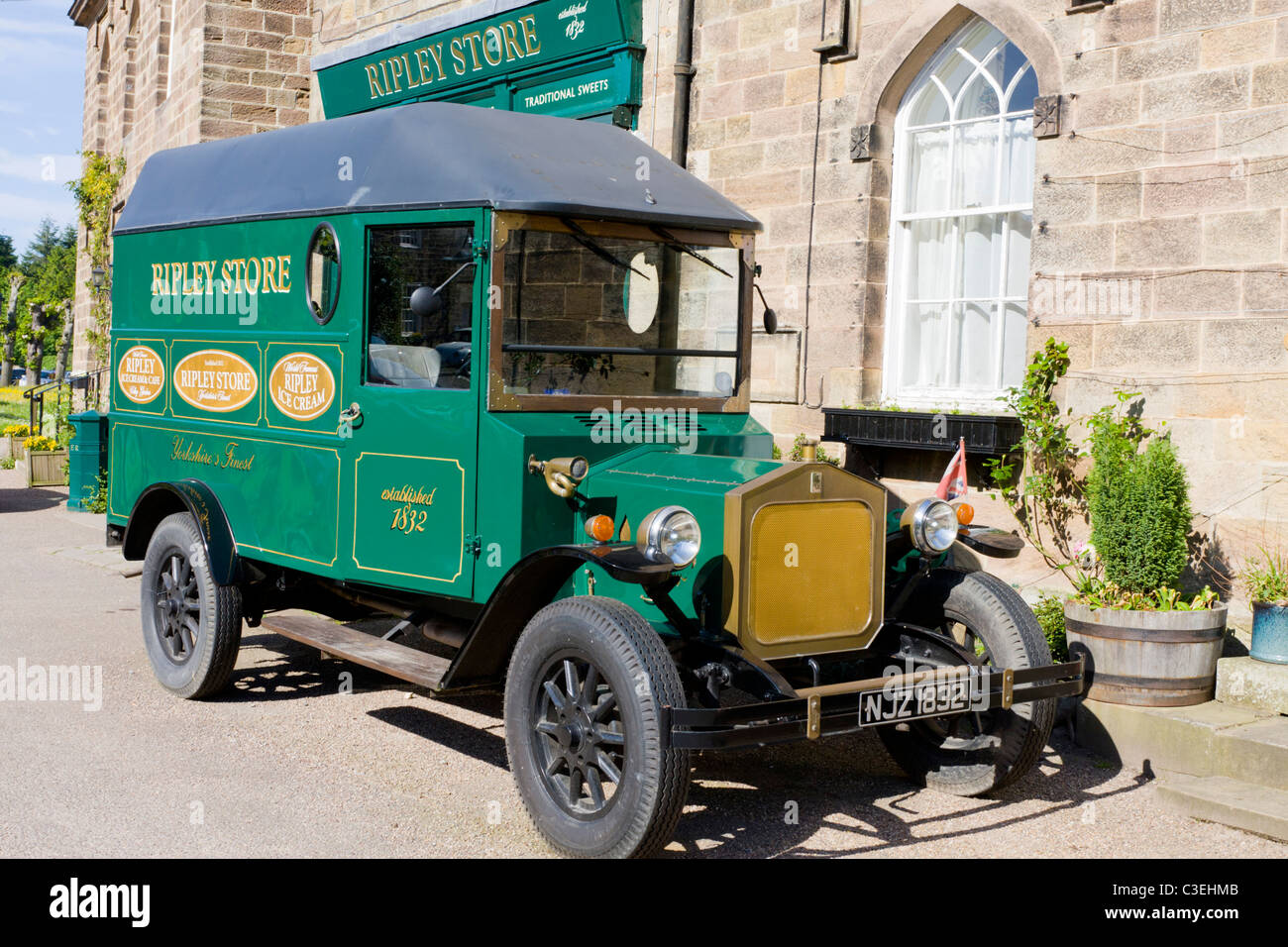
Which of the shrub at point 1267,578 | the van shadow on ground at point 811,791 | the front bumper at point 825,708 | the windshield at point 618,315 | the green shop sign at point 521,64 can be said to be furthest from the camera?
the green shop sign at point 521,64

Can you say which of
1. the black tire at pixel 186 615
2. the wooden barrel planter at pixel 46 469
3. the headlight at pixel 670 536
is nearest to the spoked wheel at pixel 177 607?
the black tire at pixel 186 615

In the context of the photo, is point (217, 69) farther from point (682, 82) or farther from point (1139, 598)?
point (1139, 598)

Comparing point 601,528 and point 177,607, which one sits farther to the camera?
point 177,607

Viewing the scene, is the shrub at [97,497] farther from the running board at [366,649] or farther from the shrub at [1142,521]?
the shrub at [1142,521]

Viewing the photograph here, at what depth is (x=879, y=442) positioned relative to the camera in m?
8.06

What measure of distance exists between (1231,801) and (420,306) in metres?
3.58

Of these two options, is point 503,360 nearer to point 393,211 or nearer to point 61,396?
point 393,211

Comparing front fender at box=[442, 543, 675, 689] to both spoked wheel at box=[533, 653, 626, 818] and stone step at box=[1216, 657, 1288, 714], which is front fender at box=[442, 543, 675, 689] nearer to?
spoked wheel at box=[533, 653, 626, 818]

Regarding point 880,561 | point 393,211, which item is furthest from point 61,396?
point 880,561

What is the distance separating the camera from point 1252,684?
5.82 m

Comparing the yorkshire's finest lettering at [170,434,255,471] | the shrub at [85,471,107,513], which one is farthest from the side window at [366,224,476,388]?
the shrub at [85,471,107,513]

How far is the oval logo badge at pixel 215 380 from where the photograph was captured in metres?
6.30

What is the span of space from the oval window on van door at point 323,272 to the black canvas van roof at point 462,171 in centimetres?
12

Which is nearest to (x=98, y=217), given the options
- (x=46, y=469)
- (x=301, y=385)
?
(x=46, y=469)
